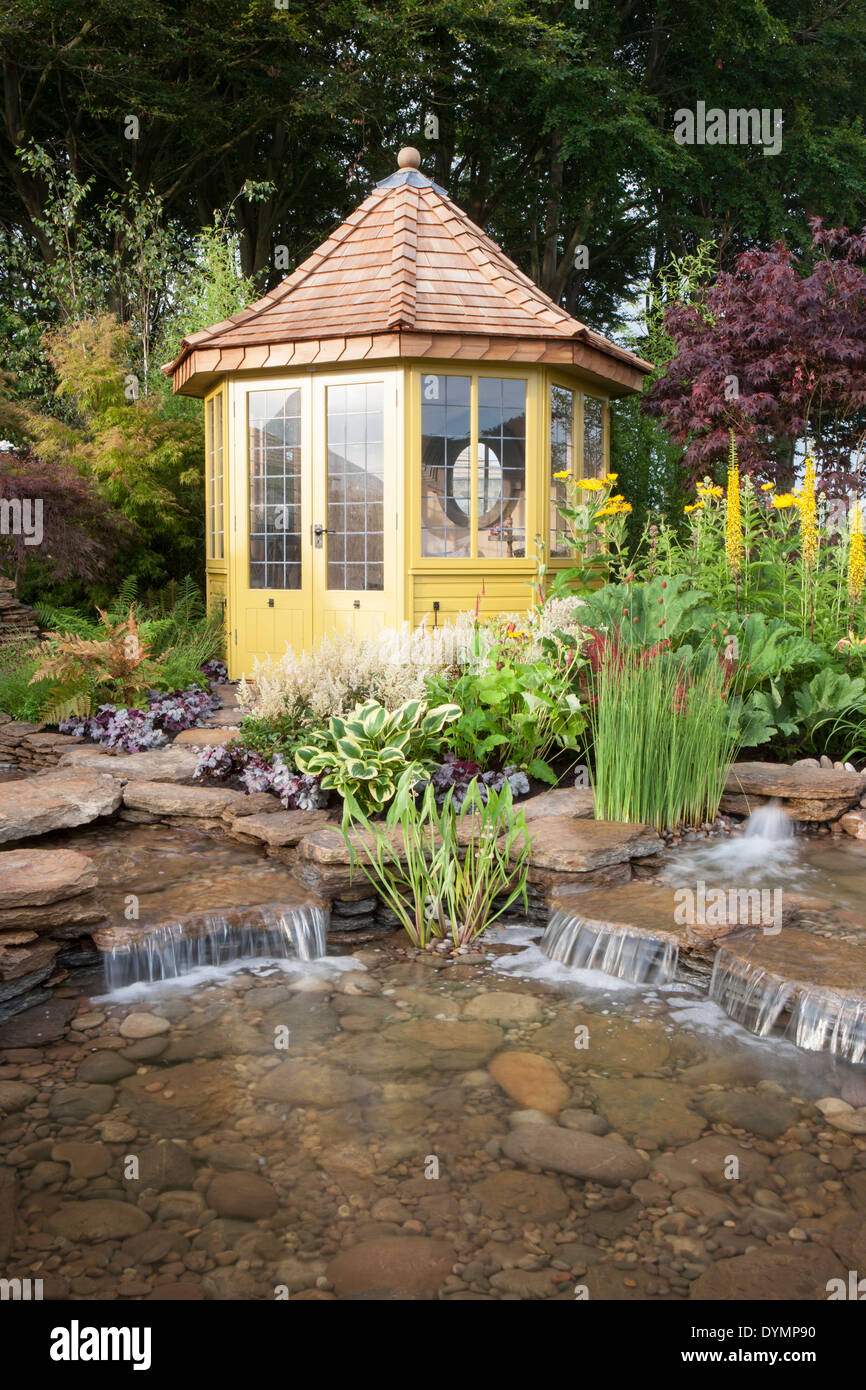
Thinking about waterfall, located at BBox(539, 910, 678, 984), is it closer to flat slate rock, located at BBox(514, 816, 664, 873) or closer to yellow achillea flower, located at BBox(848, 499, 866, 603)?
flat slate rock, located at BBox(514, 816, 664, 873)

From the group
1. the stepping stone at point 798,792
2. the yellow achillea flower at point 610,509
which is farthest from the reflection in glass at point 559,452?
the stepping stone at point 798,792

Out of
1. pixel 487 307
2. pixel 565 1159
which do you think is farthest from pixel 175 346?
pixel 565 1159

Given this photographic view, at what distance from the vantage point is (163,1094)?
9.59 feet

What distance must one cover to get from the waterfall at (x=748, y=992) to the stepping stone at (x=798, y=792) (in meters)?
1.83

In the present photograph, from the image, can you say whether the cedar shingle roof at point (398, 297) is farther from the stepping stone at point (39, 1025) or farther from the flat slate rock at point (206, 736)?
the stepping stone at point (39, 1025)

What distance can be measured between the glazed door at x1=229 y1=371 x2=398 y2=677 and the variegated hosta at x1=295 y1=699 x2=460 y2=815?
303 cm

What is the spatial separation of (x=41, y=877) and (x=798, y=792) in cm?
356

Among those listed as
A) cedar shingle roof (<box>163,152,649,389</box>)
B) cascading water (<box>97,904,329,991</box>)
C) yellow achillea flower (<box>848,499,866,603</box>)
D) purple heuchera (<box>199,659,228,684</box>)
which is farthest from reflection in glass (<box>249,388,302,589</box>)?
cascading water (<box>97,904,329,991</box>)

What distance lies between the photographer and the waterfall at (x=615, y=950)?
12.2 feet

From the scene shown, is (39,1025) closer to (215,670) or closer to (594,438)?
(215,670)

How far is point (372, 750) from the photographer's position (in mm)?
4820

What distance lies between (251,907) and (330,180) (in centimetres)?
1621

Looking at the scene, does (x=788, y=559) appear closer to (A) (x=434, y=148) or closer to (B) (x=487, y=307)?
(B) (x=487, y=307)
